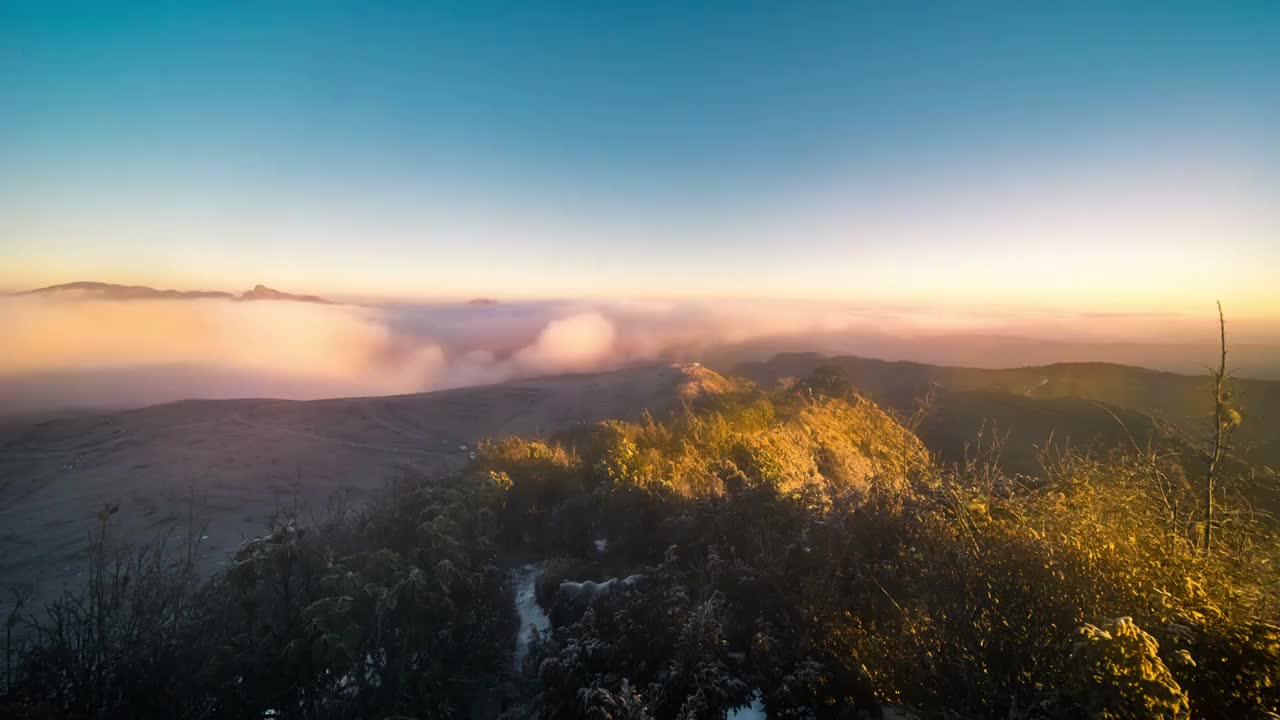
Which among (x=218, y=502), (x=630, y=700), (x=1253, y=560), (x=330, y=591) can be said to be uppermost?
(x=1253, y=560)

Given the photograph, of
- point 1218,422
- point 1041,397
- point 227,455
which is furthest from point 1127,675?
point 1041,397

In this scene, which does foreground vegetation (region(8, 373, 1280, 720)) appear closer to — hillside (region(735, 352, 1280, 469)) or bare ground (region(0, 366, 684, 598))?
bare ground (region(0, 366, 684, 598))

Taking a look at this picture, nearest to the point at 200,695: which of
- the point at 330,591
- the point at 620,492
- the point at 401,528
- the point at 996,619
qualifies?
the point at 330,591

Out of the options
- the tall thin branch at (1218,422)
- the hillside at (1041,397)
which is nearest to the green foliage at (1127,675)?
the tall thin branch at (1218,422)

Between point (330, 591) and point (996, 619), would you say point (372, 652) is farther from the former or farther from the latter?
point (996, 619)

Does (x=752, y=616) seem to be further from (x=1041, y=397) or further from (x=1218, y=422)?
(x=1041, y=397)

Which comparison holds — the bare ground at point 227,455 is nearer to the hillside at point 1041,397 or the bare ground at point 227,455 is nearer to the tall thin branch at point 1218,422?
the hillside at point 1041,397

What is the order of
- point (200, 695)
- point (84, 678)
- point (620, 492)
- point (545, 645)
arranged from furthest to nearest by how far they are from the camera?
point (620, 492) → point (545, 645) → point (200, 695) → point (84, 678)
